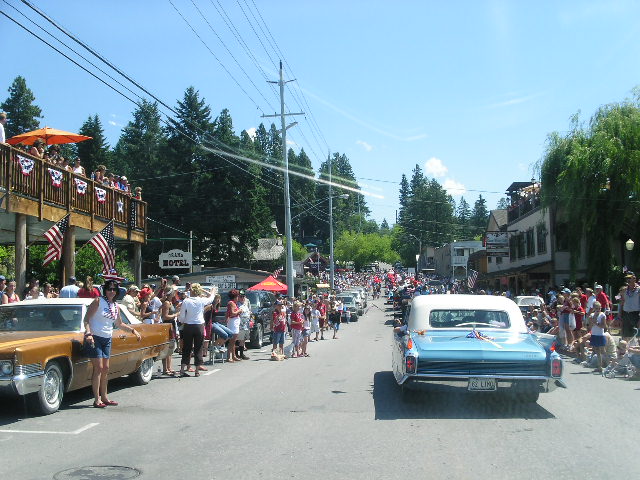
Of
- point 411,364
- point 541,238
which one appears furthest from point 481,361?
point 541,238

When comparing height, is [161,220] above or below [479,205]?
below

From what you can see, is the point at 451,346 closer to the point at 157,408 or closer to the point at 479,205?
the point at 157,408

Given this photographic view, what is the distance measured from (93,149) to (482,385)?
2381 inches

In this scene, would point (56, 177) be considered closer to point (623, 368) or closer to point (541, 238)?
point (623, 368)

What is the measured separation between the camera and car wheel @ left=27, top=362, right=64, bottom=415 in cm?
862

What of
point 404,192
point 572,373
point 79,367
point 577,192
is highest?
point 404,192

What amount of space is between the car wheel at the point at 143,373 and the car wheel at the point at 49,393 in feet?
8.67

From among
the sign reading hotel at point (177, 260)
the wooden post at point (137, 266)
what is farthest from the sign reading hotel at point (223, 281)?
the wooden post at point (137, 266)

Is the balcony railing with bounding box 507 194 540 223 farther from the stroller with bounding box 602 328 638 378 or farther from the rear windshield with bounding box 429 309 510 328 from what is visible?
the rear windshield with bounding box 429 309 510 328

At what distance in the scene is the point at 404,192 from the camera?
148 m

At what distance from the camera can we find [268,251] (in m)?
69.1

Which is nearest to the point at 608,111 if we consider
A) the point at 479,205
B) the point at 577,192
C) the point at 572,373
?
the point at 577,192

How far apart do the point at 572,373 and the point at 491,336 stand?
5.43 meters

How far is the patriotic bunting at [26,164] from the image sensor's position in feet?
51.0
